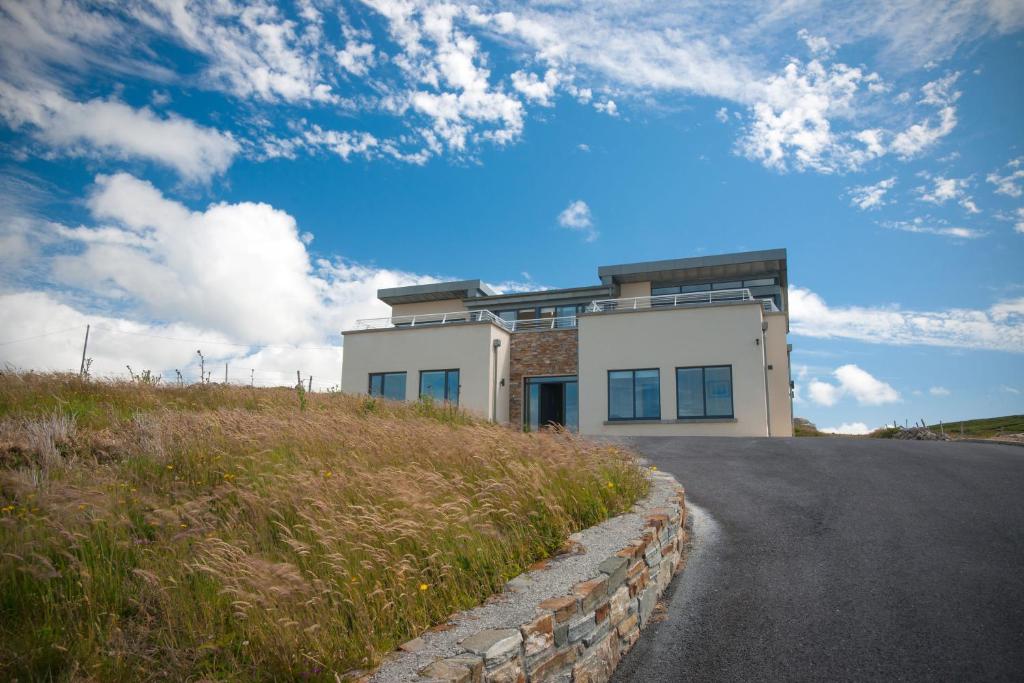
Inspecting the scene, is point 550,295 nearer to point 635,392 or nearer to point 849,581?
point 635,392

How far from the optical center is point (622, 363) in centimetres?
2086

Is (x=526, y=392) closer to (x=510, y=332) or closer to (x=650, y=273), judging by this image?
(x=510, y=332)

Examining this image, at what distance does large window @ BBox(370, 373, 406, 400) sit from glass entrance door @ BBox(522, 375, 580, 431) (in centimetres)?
473

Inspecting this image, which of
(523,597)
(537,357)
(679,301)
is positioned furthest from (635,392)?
(523,597)

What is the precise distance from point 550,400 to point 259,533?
18595 mm

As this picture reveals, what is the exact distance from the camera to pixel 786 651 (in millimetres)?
4938

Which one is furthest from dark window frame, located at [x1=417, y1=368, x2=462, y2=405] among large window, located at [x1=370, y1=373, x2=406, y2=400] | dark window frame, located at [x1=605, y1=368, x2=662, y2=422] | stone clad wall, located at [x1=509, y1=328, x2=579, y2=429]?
dark window frame, located at [x1=605, y1=368, x2=662, y2=422]

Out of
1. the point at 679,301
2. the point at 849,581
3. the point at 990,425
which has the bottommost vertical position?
the point at 849,581

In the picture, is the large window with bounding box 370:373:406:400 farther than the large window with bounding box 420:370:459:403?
Yes

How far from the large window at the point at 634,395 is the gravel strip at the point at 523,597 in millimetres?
13980

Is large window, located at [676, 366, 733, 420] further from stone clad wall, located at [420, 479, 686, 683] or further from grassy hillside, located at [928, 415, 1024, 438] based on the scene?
grassy hillside, located at [928, 415, 1024, 438]

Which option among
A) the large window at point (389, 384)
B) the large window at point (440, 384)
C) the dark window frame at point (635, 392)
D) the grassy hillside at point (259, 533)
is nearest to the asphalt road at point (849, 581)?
the grassy hillside at point (259, 533)

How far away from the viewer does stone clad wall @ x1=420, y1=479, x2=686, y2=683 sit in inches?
137

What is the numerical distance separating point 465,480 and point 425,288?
2681 centimetres
